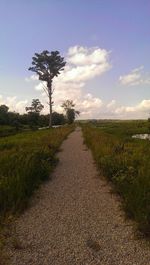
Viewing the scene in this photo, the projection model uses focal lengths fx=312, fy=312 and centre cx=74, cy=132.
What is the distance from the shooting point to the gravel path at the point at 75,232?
4.78 m

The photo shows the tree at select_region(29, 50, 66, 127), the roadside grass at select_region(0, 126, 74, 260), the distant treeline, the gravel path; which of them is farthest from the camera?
the distant treeline

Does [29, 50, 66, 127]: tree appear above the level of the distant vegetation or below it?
above

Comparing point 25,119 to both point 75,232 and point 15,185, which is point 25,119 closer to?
point 15,185

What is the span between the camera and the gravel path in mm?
4777

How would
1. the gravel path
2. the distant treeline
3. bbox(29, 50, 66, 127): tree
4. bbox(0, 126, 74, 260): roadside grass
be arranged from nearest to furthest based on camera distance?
the gravel path, bbox(0, 126, 74, 260): roadside grass, bbox(29, 50, 66, 127): tree, the distant treeline

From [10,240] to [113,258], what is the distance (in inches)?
71.4

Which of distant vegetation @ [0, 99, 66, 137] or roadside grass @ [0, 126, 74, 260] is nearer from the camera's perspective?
roadside grass @ [0, 126, 74, 260]

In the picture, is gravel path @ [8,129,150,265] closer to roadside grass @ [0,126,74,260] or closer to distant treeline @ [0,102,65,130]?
roadside grass @ [0,126,74,260]

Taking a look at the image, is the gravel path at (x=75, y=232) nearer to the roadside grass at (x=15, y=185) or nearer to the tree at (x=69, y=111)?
the roadside grass at (x=15, y=185)

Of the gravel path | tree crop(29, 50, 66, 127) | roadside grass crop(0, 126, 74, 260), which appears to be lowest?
the gravel path

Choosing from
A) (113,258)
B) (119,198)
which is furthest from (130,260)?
(119,198)

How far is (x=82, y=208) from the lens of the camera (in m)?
7.29

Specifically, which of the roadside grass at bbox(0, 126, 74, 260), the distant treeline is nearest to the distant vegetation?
the distant treeline

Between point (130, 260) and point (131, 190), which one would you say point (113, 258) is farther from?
point (131, 190)
